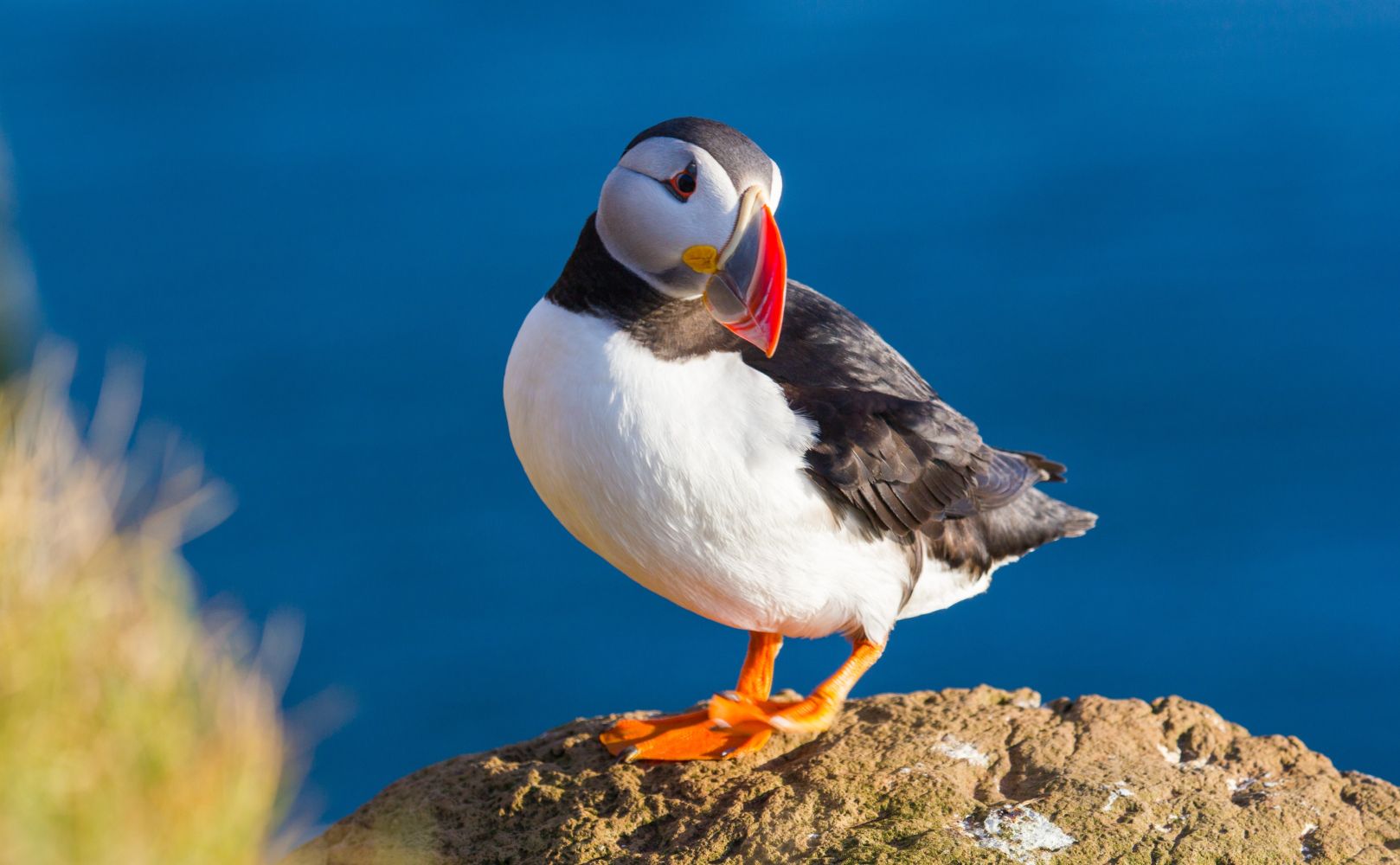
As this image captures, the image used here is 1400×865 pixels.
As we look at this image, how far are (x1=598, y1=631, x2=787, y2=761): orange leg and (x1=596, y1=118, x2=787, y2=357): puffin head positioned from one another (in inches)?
52.6

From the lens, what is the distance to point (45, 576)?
3.23 m

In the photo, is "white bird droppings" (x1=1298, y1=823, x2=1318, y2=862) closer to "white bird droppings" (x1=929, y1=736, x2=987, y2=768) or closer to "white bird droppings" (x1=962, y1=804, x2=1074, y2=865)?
"white bird droppings" (x1=962, y1=804, x2=1074, y2=865)

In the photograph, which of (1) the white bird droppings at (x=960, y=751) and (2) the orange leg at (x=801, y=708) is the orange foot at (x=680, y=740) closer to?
(2) the orange leg at (x=801, y=708)

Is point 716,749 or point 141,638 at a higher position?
point 716,749

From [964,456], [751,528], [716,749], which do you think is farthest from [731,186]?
[716,749]

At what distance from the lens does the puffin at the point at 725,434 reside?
3.92 m

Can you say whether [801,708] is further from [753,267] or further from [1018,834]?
[753,267]

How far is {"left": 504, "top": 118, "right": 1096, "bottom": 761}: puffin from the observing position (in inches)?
154

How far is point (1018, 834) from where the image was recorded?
3.92 metres

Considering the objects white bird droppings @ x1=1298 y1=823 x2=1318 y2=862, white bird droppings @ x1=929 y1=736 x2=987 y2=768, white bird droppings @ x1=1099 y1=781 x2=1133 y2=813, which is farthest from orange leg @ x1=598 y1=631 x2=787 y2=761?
white bird droppings @ x1=1298 y1=823 x2=1318 y2=862

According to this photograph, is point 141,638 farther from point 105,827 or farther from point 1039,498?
point 1039,498

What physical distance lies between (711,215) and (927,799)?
1.72 metres

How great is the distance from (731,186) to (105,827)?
2.14m

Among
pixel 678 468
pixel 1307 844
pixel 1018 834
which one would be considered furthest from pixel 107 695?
pixel 1307 844
